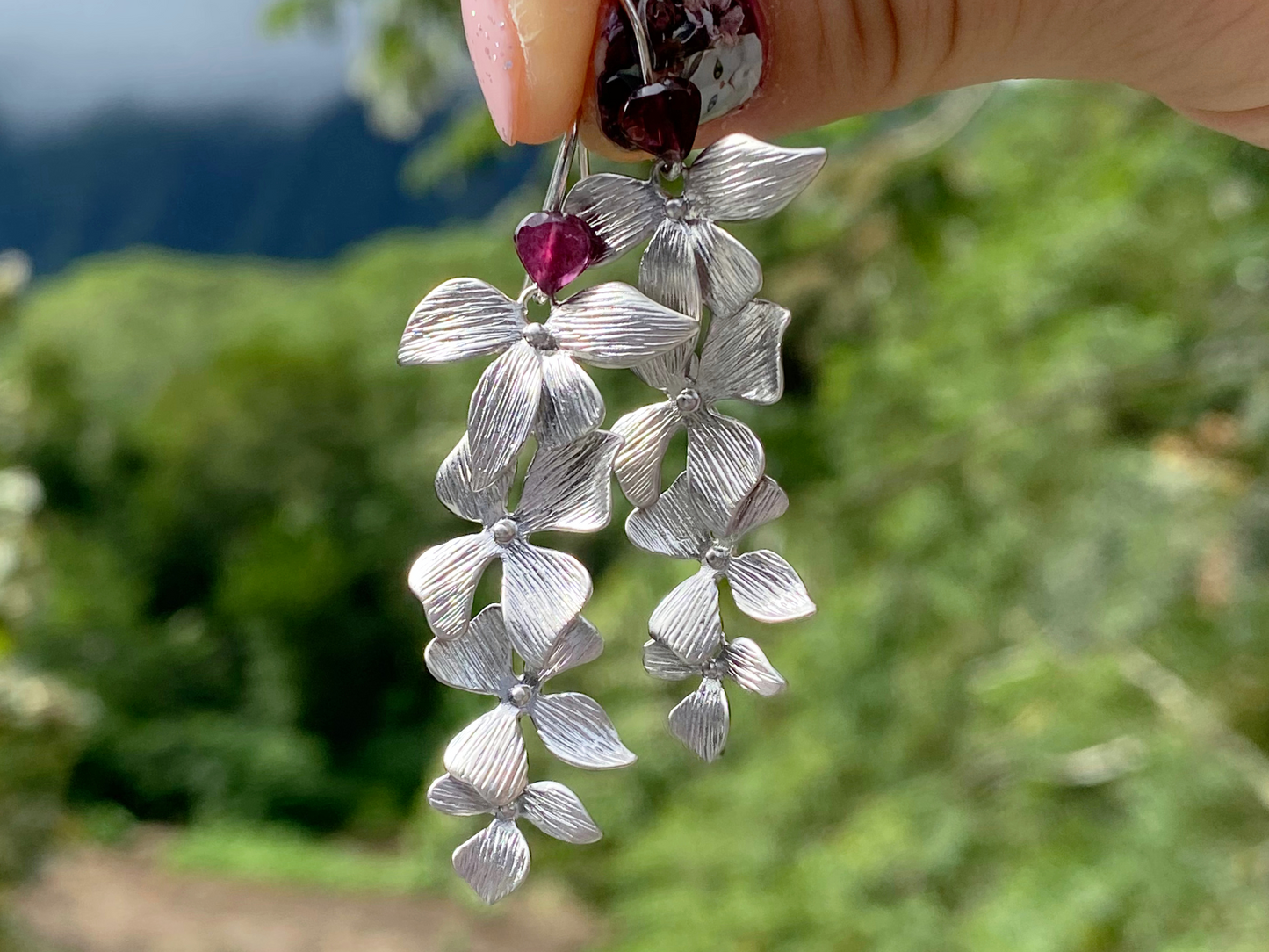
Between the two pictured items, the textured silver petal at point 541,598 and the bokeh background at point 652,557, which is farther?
the bokeh background at point 652,557

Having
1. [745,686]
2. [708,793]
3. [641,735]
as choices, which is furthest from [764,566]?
[708,793]

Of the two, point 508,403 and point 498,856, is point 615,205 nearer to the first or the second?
point 508,403

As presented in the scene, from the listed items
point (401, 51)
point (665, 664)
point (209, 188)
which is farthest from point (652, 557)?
point (209, 188)

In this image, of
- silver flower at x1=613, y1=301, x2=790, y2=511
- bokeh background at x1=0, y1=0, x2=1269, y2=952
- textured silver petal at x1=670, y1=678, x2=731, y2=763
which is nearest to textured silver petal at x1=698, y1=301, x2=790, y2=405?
silver flower at x1=613, y1=301, x2=790, y2=511

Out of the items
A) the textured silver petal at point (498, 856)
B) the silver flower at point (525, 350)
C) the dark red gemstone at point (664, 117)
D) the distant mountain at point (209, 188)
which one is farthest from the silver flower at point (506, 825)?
the distant mountain at point (209, 188)

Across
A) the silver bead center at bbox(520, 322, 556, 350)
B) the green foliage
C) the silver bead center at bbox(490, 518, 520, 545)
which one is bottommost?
the green foliage

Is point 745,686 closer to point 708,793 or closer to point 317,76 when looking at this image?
point 708,793

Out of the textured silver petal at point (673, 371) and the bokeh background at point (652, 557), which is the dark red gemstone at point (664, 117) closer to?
the textured silver petal at point (673, 371)

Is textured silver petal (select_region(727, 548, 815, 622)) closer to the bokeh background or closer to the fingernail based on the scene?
the fingernail
